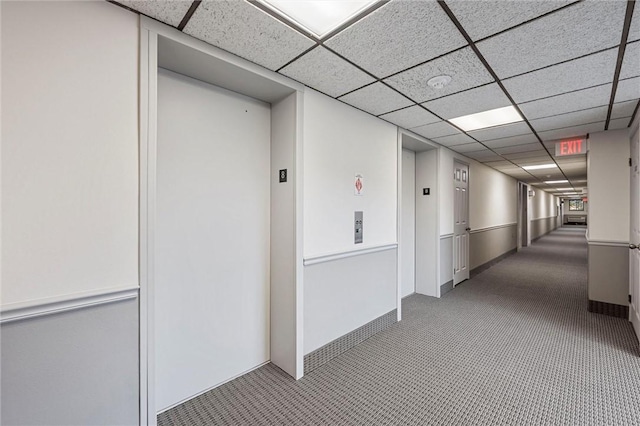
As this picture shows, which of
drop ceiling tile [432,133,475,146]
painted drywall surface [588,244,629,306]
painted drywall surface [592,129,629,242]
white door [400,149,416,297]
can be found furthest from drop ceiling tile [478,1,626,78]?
painted drywall surface [588,244,629,306]

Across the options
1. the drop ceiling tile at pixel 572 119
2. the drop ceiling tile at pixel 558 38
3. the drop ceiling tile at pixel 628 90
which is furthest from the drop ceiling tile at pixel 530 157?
the drop ceiling tile at pixel 558 38

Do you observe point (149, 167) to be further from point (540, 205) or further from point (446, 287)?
point (540, 205)

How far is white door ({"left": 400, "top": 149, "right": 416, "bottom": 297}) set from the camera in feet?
14.9

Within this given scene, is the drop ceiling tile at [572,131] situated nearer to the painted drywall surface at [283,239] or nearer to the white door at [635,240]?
the white door at [635,240]

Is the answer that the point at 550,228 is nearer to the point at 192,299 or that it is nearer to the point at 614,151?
the point at 614,151

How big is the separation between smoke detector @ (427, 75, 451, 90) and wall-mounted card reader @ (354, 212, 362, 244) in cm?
136

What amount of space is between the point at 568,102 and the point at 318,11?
2656mm

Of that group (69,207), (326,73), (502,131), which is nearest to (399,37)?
(326,73)

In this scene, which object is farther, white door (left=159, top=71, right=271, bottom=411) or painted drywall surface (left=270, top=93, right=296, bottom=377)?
painted drywall surface (left=270, top=93, right=296, bottom=377)

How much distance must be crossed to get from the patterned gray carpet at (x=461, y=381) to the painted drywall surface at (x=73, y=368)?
1.85 feet

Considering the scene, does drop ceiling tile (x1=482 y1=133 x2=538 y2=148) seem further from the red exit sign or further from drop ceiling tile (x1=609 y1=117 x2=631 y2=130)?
drop ceiling tile (x1=609 y1=117 x2=631 y2=130)

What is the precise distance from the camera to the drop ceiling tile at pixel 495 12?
1.42m

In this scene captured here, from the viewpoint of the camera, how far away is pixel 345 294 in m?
2.81

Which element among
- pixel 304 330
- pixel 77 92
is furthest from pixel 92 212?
pixel 304 330
